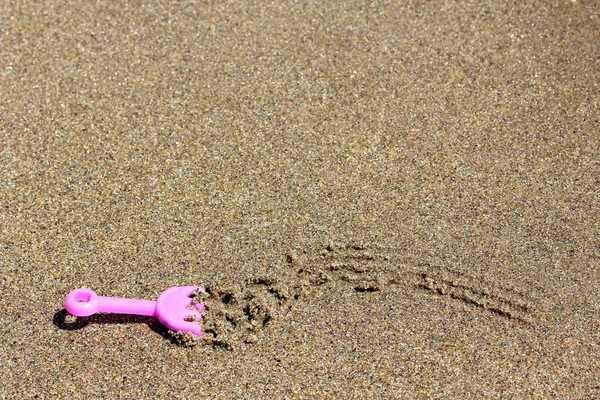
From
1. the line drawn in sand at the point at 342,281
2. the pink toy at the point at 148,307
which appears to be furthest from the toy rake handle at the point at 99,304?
the line drawn in sand at the point at 342,281

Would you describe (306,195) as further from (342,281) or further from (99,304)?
(99,304)

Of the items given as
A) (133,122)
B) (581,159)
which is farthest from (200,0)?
(581,159)

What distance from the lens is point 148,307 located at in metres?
1.48

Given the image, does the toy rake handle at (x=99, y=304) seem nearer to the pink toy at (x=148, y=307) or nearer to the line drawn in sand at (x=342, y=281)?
the pink toy at (x=148, y=307)

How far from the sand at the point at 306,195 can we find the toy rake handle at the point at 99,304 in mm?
55

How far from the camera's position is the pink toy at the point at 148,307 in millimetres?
1456

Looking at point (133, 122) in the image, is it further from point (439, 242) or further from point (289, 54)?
point (439, 242)

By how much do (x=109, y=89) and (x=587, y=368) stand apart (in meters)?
1.42

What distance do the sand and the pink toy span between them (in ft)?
0.13

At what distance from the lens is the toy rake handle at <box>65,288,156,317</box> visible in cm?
145

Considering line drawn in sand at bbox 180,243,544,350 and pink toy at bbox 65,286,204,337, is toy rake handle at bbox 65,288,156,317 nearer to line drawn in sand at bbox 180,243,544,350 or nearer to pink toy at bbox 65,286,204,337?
pink toy at bbox 65,286,204,337

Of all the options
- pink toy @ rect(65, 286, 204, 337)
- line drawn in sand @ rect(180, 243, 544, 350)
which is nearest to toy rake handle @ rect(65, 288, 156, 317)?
pink toy @ rect(65, 286, 204, 337)

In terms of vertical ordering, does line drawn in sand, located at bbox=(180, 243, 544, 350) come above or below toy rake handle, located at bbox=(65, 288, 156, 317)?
above

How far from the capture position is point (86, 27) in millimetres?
2023
